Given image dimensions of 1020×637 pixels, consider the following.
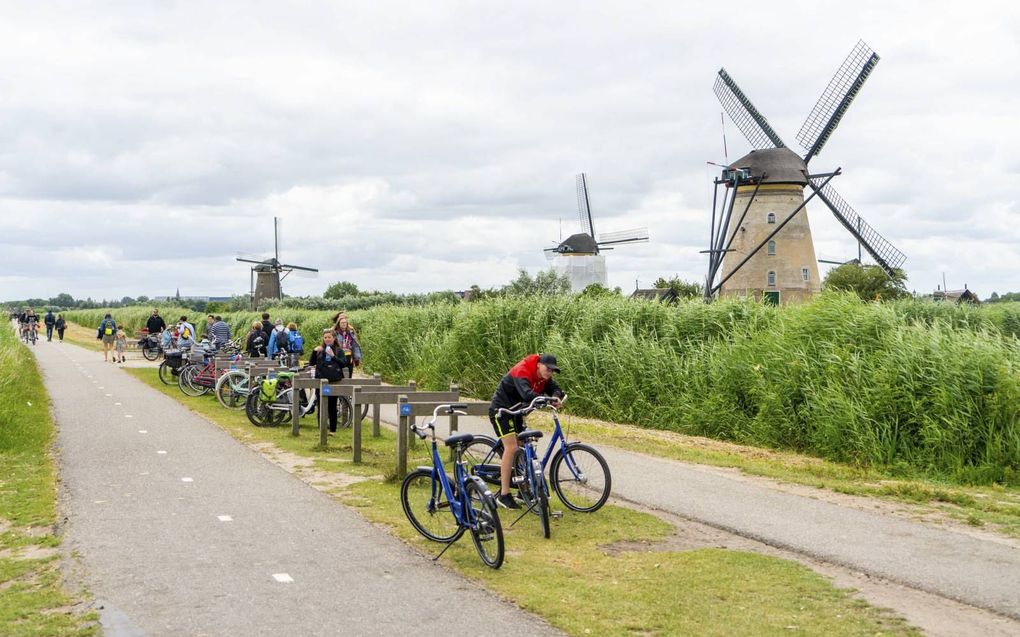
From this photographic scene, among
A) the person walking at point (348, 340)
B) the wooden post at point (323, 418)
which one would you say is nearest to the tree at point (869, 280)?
the person walking at point (348, 340)

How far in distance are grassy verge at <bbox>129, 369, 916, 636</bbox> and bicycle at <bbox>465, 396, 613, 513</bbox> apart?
208mm

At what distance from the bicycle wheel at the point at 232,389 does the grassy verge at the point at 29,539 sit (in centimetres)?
457

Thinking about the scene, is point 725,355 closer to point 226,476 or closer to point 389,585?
point 226,476

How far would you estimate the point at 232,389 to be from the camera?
72.8ft

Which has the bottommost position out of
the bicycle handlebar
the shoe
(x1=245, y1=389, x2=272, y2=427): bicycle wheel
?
the shoe

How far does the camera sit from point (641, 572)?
7.97 meters

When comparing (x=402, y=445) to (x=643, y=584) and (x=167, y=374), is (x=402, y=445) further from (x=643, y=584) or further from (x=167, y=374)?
(x=167, y=374)

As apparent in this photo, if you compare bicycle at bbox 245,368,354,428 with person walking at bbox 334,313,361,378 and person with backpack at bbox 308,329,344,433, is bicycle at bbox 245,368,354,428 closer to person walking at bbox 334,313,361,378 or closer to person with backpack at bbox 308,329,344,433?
person with backpack at bbox 308,329,344,433

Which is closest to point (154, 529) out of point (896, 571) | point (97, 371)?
point (896, 571)

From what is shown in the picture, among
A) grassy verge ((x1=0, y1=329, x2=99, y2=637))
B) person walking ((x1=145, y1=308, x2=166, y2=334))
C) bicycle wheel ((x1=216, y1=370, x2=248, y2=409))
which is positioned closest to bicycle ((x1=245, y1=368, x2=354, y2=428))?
bicycle wheel ((x1=216, y1=370, x2=248, y2=409))

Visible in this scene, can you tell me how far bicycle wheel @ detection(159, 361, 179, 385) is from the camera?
2858 cm

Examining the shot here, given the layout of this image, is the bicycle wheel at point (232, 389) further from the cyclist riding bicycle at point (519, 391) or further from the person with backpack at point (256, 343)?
the cyclist riding bicycle at point (519, 391)

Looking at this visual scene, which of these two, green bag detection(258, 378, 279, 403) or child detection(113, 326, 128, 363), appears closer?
green bag detection(258, 378, 279, 403)

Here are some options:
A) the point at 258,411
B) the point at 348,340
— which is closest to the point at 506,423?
the point at 258,411
